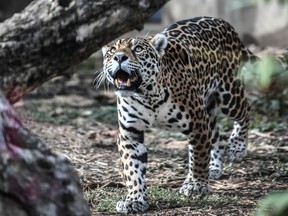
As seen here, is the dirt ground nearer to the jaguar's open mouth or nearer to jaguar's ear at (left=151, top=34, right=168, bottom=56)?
the jaguar's open mouth

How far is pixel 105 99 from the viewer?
11.9 metres

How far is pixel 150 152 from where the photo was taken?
28.7 ft

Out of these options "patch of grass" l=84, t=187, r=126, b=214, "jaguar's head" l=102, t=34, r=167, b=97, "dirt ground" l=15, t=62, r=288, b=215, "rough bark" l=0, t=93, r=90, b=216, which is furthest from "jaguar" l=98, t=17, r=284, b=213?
"rough bark" l=0, t=93, r=90, b=216

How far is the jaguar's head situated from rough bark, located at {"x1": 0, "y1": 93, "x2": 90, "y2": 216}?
7.57 ft

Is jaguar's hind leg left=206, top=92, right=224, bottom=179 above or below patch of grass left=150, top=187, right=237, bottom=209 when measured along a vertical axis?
above

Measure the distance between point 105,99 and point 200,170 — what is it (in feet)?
→ 17.1

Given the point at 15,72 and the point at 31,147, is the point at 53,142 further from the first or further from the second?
the point at 31,147

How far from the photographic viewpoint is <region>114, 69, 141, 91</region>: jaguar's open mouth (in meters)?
5.97

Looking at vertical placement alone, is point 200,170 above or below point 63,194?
below

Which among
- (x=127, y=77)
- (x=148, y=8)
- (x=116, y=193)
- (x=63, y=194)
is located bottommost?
(x=116, y=193)

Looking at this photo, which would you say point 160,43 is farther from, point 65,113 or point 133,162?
point 65,113

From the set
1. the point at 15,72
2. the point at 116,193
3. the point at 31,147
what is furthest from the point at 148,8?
the point at 31,147

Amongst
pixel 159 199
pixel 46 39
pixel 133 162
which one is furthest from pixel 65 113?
pixel 46 39

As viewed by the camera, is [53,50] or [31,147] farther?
[53,50]
